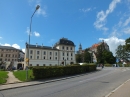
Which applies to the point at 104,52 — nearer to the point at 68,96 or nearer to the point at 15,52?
the point at 15,52

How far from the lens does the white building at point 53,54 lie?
84.3 metres

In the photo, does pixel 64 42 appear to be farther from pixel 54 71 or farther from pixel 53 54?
pixel 54 71

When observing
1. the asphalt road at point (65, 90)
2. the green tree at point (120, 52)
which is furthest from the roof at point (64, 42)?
the asphalt road at point (65, 90)

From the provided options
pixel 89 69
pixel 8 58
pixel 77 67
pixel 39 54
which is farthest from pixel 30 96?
pixel 8 58

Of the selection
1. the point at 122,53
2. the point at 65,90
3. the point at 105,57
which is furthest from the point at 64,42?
the point at 65,90

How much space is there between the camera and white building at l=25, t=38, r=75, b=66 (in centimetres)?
8431

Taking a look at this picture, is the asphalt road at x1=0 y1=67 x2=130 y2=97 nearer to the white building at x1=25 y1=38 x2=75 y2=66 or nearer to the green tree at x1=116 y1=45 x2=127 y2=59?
the white building at x1=25 y1=38 x2=75 y2=66

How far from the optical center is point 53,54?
299 ft

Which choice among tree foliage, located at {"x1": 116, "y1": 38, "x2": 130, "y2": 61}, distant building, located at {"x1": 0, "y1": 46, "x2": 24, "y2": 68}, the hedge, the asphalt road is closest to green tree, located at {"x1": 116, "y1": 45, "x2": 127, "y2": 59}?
tree foliage, located at {"x1": 116, "y1": 38, "x2": 130, "y2": 61}

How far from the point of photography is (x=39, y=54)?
8631cm

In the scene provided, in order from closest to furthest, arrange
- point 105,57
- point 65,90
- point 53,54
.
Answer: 1. point 65,90
2. point 53,54
3. point 105,57

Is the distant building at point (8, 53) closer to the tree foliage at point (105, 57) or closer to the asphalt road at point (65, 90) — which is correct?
the tree foliage at point (105, 57)

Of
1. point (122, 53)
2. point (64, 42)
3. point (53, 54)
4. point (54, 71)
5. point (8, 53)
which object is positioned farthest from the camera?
point (8, 53)

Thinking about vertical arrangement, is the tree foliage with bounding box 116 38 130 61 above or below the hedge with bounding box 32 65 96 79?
above
